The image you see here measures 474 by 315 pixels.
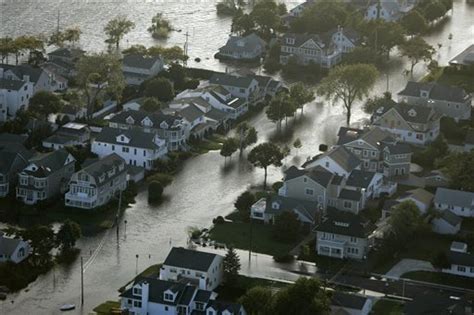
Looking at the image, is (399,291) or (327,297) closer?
(327,297)

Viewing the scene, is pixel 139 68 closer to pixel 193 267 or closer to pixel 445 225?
pixel 445 225

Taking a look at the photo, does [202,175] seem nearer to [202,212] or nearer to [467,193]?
[202,212]

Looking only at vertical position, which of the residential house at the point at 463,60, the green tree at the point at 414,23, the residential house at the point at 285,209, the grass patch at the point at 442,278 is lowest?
the grass patch at the point at 442,278

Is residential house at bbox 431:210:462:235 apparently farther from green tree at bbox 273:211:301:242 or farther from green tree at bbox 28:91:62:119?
green tree at bbox 28:91:62:119

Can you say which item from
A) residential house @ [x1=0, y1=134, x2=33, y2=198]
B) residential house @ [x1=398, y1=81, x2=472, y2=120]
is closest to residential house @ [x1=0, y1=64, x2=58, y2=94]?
residential house @ [x1=0, y1=134, x2=33, y2=198]

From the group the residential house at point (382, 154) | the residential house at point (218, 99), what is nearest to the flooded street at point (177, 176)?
the residential house at point (218, 99)

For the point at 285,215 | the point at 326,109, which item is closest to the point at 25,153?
the point at 285,215

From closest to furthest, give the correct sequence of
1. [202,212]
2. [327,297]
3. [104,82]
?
[327,297]
[202,212]
[104,82]

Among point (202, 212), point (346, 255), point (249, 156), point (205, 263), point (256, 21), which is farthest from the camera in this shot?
point (256, 21)

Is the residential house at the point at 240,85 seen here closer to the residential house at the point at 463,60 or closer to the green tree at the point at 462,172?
the residential house at the point at 463,60
